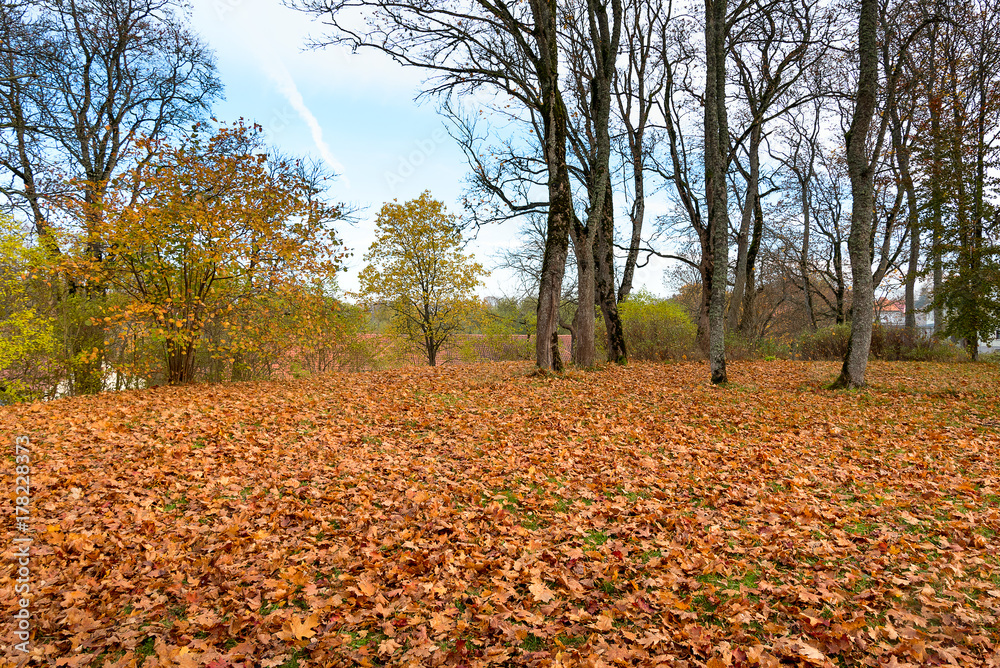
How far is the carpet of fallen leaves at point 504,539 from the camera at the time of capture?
8.95 ft

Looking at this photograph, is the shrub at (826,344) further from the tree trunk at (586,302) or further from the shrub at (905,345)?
the tree trunk at (586,302)

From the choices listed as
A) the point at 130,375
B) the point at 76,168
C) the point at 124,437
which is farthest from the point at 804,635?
the point at 76,168

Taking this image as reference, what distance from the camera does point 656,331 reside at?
16.4 meters

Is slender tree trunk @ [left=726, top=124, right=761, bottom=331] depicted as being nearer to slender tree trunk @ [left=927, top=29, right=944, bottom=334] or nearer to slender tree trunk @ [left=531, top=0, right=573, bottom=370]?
slender tree trunk @ [left=927, top=29, right=944, bottom=334]

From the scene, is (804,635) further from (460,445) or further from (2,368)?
(2,368)

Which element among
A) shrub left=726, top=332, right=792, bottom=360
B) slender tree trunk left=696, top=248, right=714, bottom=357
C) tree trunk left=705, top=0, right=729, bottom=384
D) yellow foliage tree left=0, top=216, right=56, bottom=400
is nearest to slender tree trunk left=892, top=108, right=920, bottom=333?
shrub left=726, top=332, right=792, bottom=360

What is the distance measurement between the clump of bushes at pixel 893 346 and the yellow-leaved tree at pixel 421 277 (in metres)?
12.5

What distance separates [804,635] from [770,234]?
80.4ft

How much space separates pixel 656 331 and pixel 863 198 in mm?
7673

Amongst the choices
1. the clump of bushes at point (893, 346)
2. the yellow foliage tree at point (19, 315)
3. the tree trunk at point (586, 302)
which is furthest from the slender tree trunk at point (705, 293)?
the yellow foliage tree at point (19, 315)

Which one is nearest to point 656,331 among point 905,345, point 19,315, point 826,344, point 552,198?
point 826,344

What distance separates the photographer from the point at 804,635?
2.79 metres

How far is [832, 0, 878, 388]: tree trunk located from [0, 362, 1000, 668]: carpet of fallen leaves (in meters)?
2.40

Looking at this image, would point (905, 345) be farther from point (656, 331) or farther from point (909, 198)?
point (656, 331)
